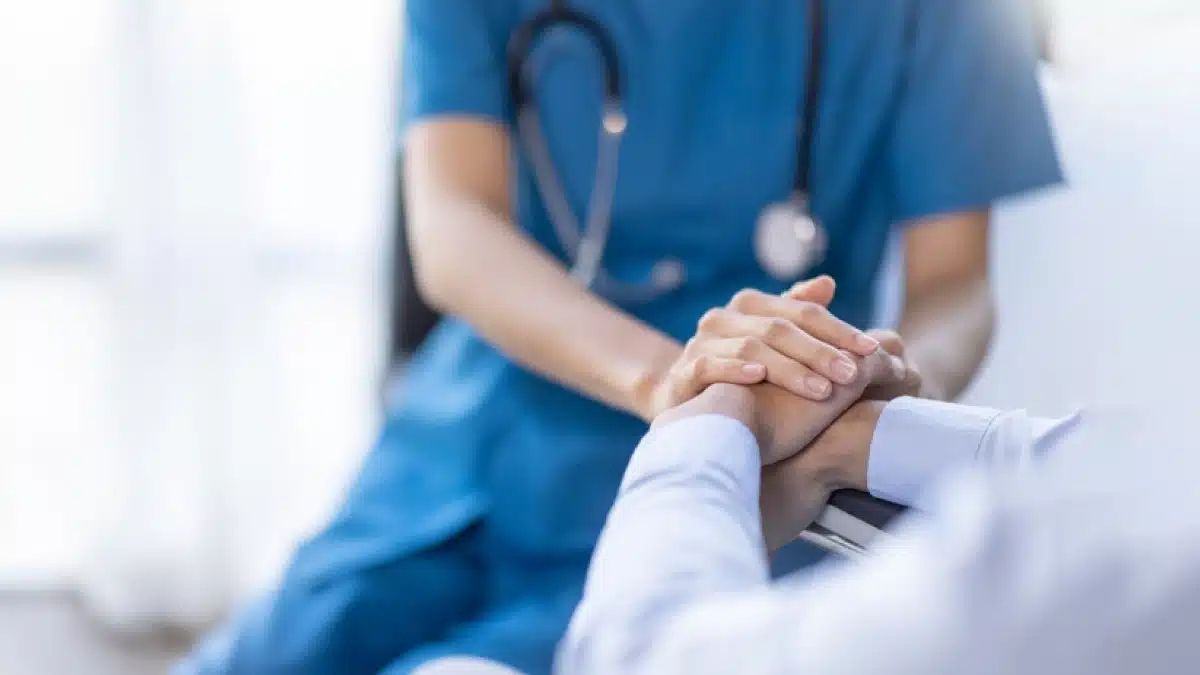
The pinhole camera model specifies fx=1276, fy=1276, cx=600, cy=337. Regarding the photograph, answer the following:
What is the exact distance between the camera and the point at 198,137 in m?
1.52

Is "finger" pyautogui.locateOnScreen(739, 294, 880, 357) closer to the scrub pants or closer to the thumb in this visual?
the thumb

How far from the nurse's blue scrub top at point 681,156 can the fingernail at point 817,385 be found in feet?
0.71

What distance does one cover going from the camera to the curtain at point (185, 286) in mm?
1521

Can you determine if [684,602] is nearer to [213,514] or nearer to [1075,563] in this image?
[1075,563]

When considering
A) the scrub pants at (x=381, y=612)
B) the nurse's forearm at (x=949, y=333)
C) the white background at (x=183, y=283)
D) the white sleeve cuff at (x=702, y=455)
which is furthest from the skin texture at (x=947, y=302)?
the white background at (x=183, y=283)

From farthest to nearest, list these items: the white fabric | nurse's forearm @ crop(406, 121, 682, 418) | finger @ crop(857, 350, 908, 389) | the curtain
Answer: the curtain, nurse's forearm @ crop(406, 121, 682, 418), finger @ crop(857, 350, 908, 389), the white fabric

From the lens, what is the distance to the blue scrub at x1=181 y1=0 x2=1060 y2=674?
79 centimetres

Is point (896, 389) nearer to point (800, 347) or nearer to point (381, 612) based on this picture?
point (800, 347)

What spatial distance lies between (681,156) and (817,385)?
1.11 feet

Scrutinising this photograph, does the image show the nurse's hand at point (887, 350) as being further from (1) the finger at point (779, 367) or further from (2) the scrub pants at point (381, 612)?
(2) the scrub pants at point (381, 612)

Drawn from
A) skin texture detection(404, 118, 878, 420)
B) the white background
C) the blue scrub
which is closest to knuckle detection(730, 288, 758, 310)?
skin texture detection(404, 118, 878, 420)

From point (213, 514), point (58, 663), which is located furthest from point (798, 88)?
point (58, 663)

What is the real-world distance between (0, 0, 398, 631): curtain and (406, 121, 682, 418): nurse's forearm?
492mm

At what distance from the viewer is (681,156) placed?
0.88m
